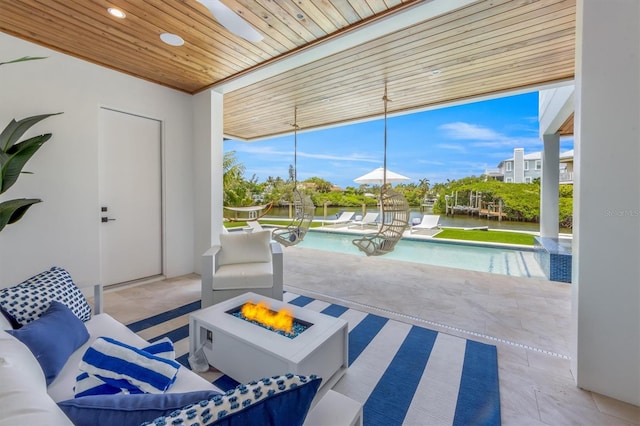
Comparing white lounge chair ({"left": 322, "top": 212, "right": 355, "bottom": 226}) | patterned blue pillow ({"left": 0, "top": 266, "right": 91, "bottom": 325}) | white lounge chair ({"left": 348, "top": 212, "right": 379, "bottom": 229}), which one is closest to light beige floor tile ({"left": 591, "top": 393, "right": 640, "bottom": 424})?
patterned blue pillow ({"left": 0, "top": 266, "right": 91, "bottom": 325})

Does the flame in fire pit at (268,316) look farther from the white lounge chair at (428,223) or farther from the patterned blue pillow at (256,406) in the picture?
the white lounge chair at (428,223)

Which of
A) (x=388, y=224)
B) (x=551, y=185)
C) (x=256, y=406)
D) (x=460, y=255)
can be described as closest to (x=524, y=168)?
(x=551, y=185)

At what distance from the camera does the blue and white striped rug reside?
1.62m

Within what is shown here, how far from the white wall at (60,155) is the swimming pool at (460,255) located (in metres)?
4.59

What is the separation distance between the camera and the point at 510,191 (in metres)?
7.46

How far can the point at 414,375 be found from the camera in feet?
6.40

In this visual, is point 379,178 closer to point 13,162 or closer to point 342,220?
point 342,220

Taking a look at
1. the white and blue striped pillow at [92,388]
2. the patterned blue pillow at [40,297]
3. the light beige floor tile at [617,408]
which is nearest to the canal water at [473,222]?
the light beige floor tile at [617,408]

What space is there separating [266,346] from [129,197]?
10.6 feet

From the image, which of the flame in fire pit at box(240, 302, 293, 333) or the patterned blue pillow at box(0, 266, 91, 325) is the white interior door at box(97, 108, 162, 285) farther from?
the flame in fire pit at box(240, 302, 293, 333)

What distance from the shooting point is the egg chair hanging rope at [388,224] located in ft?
12.0

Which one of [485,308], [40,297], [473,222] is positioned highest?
[473,222]

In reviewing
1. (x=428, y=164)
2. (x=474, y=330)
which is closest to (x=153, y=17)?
(x=474, y=330)

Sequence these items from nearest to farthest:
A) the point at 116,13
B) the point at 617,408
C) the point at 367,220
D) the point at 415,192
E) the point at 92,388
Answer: the point at 92,388
the point at 617,408
the point at 116,13
the point at 415,192
the point at 367,220
